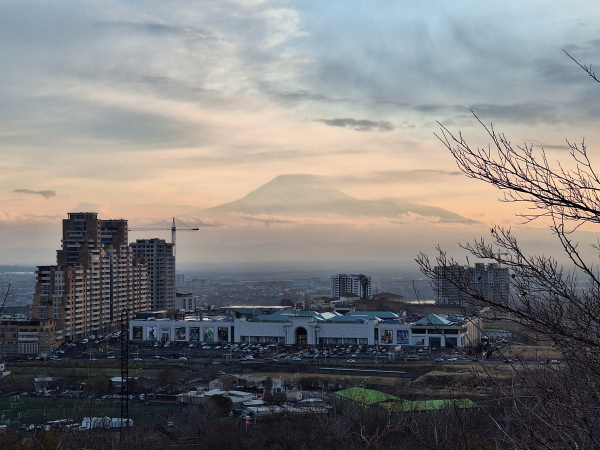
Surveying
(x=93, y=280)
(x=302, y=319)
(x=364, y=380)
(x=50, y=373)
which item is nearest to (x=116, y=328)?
(x=93, y=280)

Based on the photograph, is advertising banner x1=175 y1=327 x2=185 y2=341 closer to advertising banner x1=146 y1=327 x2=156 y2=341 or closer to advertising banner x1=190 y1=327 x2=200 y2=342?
advertising banner x1=190 y1=327 x2=200 y2=342

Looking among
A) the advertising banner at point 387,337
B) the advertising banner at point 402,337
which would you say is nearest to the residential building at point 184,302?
the advertising banner at point 387,337

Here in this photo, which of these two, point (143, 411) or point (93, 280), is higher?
point (93, 280)

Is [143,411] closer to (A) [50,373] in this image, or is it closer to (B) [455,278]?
(A) [50,373]

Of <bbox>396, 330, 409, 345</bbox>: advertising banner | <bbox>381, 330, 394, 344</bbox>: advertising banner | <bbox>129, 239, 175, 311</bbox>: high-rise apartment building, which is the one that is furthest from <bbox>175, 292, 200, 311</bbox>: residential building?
<bbox>396, 330, 409, 345</bbox>: advertising banner

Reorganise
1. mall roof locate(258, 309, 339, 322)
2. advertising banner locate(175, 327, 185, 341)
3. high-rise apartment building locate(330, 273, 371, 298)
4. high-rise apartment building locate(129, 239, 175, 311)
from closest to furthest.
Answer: mall roof locate(258, 309, 339, 322) → advertising banner locate(175, 327, 185, 341) → high-rise apartment building locate(129, 239, 175, 311) → high-rise apartment building locate(330, 273, 371, 298)

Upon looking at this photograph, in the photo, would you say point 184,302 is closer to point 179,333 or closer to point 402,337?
Answer: point 179,333

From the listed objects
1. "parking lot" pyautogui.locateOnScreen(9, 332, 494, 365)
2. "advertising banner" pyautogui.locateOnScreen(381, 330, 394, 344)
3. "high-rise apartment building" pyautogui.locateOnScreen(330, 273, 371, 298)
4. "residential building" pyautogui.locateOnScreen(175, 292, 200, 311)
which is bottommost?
"parking lot" pyautogui.locateOnScreen(9, 332, 494, 365)

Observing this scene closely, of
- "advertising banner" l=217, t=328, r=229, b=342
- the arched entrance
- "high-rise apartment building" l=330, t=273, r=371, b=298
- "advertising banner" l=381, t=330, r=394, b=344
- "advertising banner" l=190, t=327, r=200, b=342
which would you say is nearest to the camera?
"advertising banner" l=381, t=330, r=394, b=344
